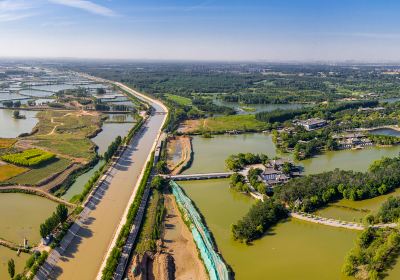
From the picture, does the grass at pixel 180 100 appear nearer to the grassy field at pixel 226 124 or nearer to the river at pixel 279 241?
the grassy field at pixel 226 124

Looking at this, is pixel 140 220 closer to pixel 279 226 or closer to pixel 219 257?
pixel 219 257

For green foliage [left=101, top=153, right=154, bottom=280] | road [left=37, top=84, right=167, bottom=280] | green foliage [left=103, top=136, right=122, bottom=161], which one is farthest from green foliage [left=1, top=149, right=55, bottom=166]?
green foliage [left=101, top=153, right=154, bottom=280]

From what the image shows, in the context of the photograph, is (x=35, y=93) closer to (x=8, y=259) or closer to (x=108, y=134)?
(x=108, y=134)

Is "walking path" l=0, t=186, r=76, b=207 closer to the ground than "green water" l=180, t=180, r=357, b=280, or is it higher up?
higher up

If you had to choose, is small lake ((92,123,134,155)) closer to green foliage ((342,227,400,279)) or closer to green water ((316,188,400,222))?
green water ((316,188,400,222))

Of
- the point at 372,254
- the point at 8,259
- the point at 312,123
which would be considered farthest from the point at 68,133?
the point at 372,254

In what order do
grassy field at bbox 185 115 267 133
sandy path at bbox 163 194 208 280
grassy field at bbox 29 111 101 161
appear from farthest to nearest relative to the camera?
grassy field at bbox 185 115 267 133 → grassy field at bbox 29 111 101 161 → sandy path at bbox 163 194 208 280

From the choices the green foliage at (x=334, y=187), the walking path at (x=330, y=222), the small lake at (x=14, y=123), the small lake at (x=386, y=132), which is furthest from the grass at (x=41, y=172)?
A: the small lake at (x=386, y=132)
